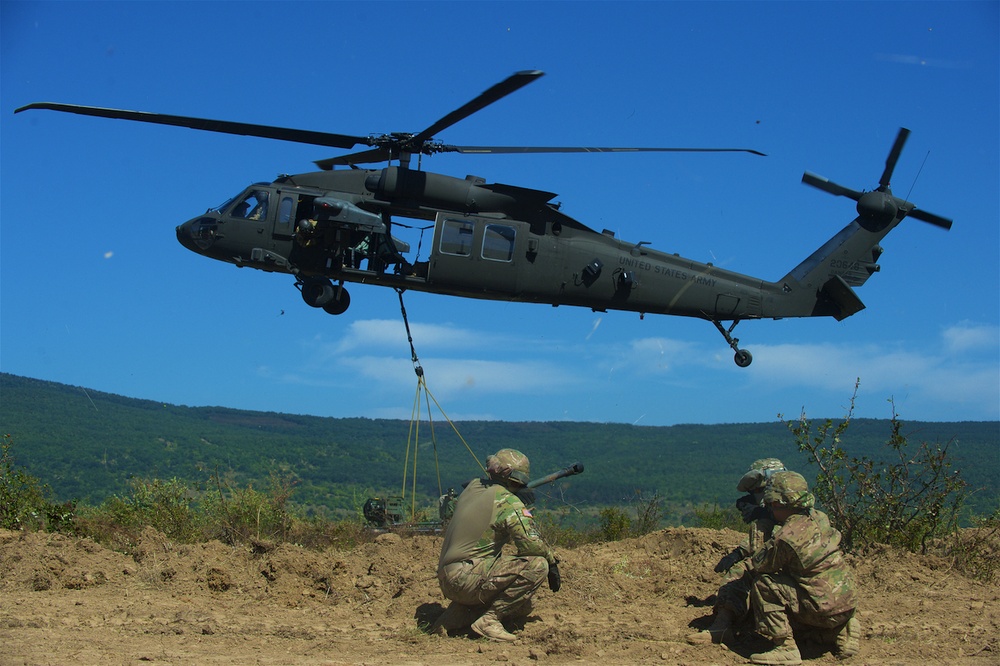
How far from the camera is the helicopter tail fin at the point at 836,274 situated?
14312 mm

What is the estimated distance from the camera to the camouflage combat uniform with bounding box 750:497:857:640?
6.98 metres

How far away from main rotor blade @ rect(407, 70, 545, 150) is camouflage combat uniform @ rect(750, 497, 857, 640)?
5489mm

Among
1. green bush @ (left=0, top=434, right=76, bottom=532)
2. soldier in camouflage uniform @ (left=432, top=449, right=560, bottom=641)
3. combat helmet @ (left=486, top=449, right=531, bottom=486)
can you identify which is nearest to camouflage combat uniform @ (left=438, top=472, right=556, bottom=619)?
soldier in camouflage uniform @ (left=432, top=449, right=560, bottom=641)

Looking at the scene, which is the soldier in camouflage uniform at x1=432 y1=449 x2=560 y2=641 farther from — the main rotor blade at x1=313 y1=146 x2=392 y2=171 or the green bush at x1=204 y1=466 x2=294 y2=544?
the main rotor blade at x1=313 y1=146 x2=392 y2=171

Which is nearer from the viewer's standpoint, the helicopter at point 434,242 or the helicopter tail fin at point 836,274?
the helicopter at point 434,242

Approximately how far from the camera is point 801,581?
7.05m

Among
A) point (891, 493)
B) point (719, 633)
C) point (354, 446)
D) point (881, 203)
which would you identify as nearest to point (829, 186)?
point (881, 203)

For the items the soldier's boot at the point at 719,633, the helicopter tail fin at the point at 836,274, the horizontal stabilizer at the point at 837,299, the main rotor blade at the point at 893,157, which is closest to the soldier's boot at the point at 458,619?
the soldier's boot at the point at 719,633

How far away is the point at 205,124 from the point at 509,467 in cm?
662

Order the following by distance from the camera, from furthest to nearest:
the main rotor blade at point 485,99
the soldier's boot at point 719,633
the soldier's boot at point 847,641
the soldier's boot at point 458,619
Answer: the main rotor blade at point 485,99 < the soldier's boot at point 458,619 < the soldier's boot at point 719,633 < the soldier's boot at point 847,641

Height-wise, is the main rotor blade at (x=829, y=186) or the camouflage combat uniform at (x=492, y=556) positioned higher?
the main rotor blade at (x=829, y=186)

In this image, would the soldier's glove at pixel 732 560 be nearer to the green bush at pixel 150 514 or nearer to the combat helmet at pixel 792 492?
the combat helmet at pixel 792 492

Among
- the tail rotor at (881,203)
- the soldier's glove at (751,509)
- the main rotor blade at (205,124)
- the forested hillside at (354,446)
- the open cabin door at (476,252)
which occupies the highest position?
the tail rotor at (881,203)

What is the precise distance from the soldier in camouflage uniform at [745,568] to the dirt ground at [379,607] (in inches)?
7.5
